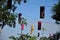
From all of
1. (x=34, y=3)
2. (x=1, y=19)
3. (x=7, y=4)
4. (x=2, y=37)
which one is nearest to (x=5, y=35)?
(x=2, y=37)

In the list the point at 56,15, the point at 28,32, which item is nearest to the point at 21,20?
the point at 28,32

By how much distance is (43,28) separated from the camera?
8.49 feet

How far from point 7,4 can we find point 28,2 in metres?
0.29

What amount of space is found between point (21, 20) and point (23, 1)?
26cm

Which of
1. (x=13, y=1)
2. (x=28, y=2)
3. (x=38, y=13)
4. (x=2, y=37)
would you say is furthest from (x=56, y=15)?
(x=2, y=37)

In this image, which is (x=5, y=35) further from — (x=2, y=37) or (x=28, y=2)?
(x=28, y=2)

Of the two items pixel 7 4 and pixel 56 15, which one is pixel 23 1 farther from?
pixel 56 15

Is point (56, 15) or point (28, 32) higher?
point (56, 15)

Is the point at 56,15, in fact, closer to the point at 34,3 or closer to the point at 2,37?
the point at 34,3

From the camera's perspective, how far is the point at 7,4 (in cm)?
263

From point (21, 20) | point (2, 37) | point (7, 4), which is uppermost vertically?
point (7, 4)

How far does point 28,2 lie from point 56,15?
42 cm

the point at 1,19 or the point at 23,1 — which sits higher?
the point at 23,1

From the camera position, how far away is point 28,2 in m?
2.61
